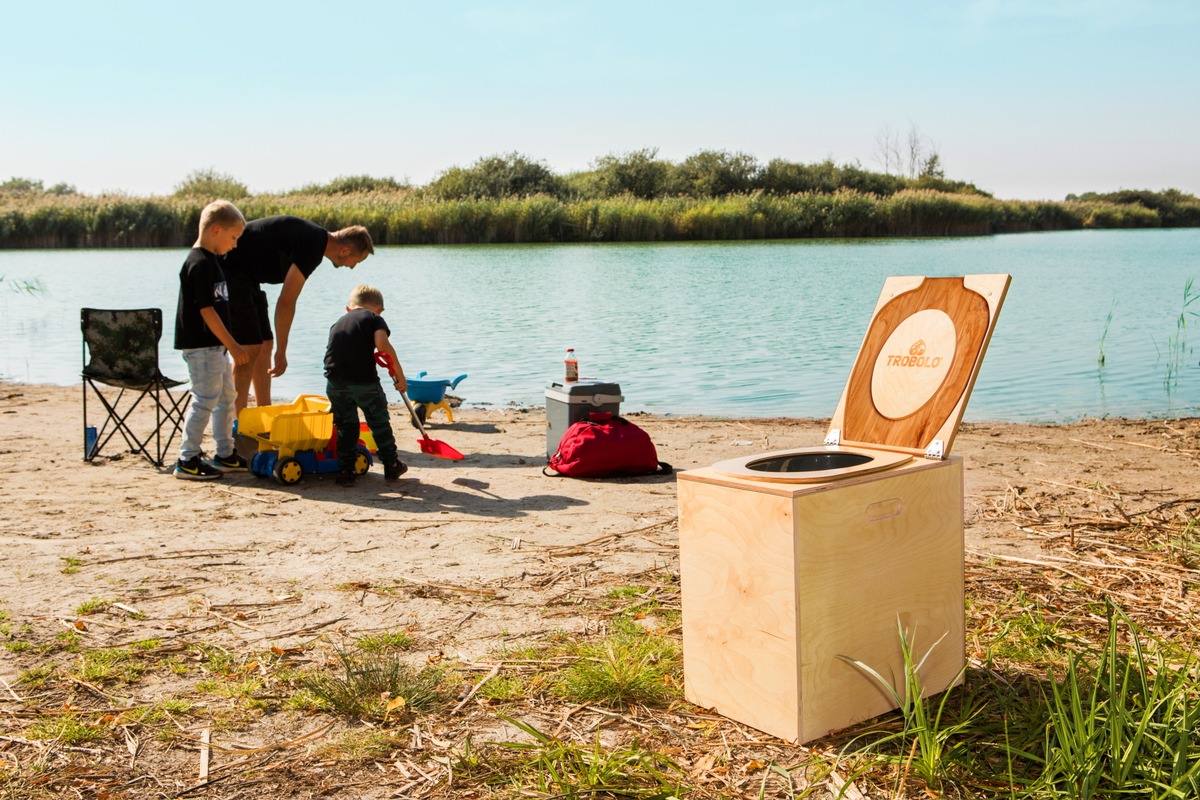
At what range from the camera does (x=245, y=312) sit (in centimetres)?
761

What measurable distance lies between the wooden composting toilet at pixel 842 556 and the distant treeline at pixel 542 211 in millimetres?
35492

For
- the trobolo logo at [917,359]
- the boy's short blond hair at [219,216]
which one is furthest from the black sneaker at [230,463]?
the trobolo logo at [917,359]

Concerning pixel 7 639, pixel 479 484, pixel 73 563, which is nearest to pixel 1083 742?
pixel 7 639

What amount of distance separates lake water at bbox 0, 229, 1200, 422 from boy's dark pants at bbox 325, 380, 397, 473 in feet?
14.7

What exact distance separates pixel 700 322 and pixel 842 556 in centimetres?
1465

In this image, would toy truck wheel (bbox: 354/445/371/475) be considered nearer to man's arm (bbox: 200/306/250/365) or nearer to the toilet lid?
man's arm (bbox: 200/306/250/365)

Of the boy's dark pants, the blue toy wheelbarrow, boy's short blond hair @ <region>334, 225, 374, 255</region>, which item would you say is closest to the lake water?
the blue toy wheelbarrow

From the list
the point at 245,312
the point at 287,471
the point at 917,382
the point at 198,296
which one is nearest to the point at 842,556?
the point at 917,382

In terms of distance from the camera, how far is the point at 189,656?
366 cm

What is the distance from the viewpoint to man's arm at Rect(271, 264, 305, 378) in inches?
304

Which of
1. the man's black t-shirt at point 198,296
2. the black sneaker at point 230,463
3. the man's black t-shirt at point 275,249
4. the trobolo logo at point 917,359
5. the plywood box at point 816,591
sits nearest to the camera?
the plywood box at point 816,591

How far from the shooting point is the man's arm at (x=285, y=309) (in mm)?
7711

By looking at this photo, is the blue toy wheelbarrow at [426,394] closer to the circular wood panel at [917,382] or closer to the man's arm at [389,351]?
the man's arm at [389,351]

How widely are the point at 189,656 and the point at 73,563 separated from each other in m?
1.54
